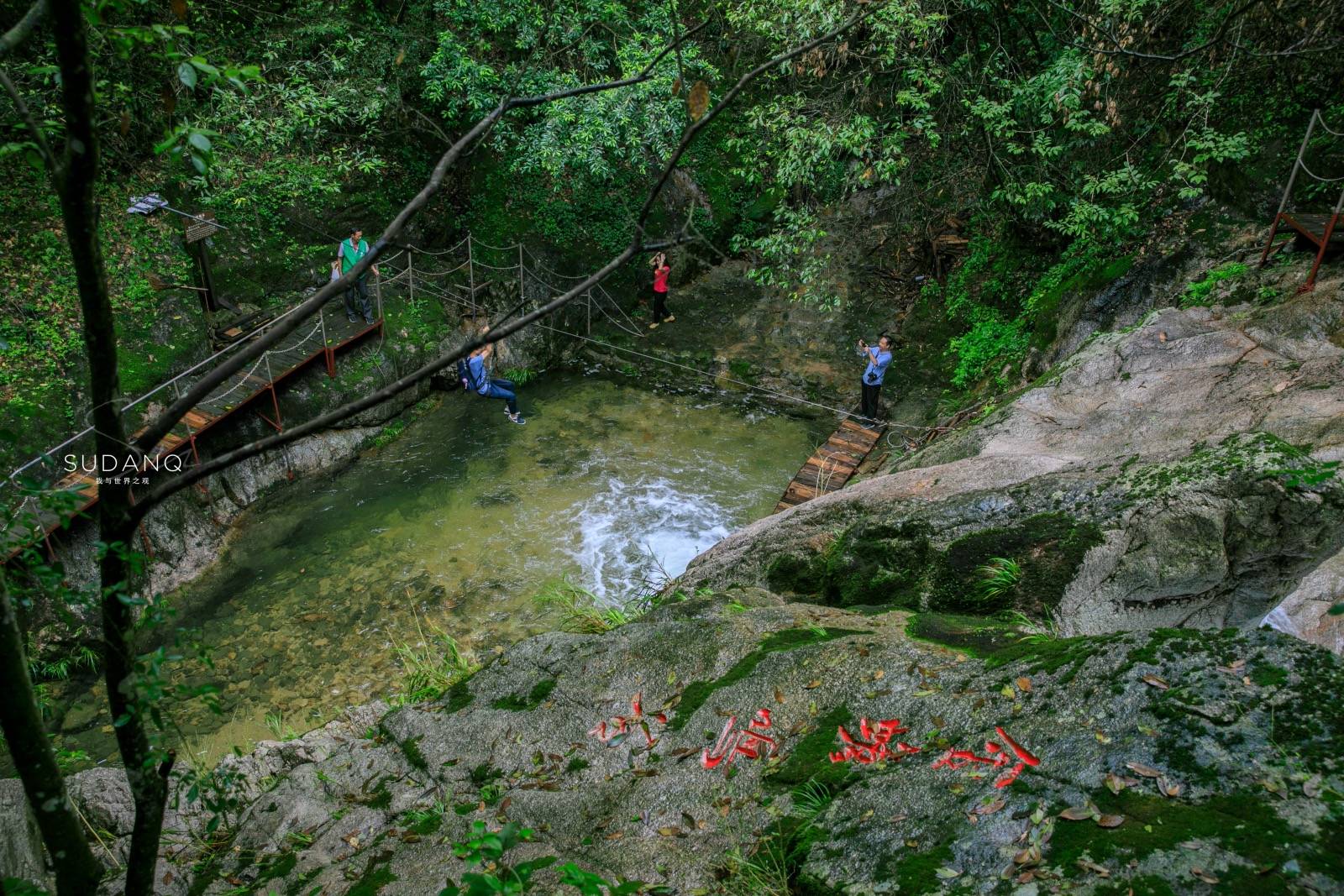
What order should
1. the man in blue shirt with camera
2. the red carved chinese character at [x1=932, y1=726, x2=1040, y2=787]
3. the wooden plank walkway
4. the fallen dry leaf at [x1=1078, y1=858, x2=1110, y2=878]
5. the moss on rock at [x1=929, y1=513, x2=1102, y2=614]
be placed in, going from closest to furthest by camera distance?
the fallen dry leaf at [x1=1078, y1=858, x2=1110, y2=878] → the red carved chinese character at [x1=932, y1=726, x2=1040, y2=787] → the moss on rock at [x1=929, y1=513, x2=1102, y2=614] → the wooden plank walkway → the man in blue shirt with camera

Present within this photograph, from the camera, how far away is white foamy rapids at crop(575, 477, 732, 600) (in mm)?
8984

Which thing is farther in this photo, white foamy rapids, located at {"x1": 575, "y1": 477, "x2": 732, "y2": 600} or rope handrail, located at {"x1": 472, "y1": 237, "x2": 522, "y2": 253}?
rope handrail, located at {"x1": 472, "y1": 237, "x2": 522, "y2": 253}

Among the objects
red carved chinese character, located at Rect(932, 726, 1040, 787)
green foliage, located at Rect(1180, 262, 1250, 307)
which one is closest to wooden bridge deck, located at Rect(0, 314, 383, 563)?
red carved chinese character, located at Rect(932, 726, 1040, 787)

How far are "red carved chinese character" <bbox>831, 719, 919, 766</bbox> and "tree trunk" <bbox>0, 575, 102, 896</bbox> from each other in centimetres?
244

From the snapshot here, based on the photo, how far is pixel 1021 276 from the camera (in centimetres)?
1144

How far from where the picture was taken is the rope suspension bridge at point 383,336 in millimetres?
8445

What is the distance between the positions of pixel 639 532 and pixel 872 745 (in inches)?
265

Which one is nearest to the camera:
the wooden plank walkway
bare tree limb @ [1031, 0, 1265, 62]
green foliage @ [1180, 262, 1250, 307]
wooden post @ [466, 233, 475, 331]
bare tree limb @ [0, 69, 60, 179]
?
bare tree limb @ [0, 69, 60, 179]

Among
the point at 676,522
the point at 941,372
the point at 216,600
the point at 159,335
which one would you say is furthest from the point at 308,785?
the point at 941,372

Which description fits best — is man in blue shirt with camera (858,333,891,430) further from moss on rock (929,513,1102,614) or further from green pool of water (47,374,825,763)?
moss on rock (929,513,1102,614)

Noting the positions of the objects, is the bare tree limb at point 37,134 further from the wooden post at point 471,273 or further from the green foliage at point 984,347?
the green foliage at point 984,347

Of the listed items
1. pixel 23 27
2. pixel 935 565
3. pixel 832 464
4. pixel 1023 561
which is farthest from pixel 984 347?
pixel 23 27

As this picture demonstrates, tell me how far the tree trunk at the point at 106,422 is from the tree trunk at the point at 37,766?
139 millimetres

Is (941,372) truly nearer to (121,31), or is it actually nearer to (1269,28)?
(1269,28)
